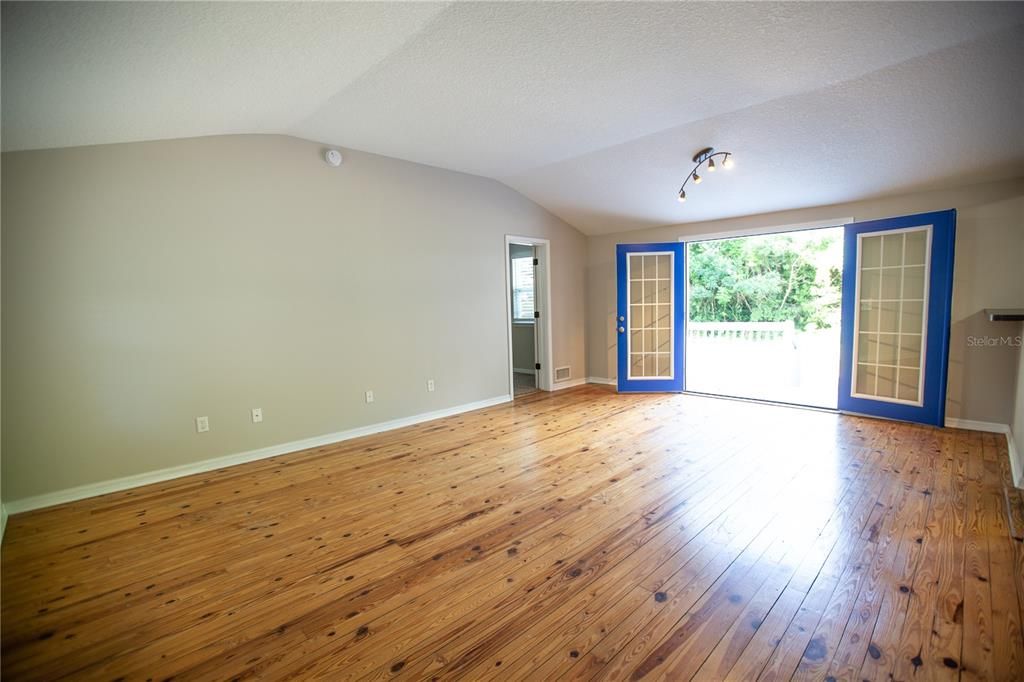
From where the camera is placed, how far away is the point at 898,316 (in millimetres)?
4223

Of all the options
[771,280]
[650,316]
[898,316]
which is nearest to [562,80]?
[650,316]

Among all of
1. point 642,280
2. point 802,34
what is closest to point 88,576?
point 802,34

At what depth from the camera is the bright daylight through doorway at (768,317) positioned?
6261 millimetres

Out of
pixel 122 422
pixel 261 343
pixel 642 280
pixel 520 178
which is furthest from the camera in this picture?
pixel 642 280

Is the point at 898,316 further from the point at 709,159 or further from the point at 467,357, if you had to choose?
the point at 467,357

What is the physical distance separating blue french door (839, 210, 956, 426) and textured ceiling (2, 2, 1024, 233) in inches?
18.7

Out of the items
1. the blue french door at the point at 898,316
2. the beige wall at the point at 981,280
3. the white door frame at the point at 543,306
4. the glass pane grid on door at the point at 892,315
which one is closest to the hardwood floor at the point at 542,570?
the beige wall at the point at 981,280

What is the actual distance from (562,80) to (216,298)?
3.11m

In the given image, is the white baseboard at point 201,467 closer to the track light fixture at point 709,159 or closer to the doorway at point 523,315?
the doorway at point 523,315

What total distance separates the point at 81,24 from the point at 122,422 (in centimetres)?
259

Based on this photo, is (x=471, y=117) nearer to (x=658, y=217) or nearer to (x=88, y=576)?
(x=658, y=217)

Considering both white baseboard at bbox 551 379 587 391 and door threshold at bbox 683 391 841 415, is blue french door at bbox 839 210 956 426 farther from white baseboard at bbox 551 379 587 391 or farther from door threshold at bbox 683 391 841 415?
white baseboard at bbox 551 379 587 391

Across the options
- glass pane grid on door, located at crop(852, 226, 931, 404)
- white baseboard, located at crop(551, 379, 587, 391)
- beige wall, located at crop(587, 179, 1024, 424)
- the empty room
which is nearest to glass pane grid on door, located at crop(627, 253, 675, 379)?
the empty room

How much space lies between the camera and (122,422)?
122 inches
